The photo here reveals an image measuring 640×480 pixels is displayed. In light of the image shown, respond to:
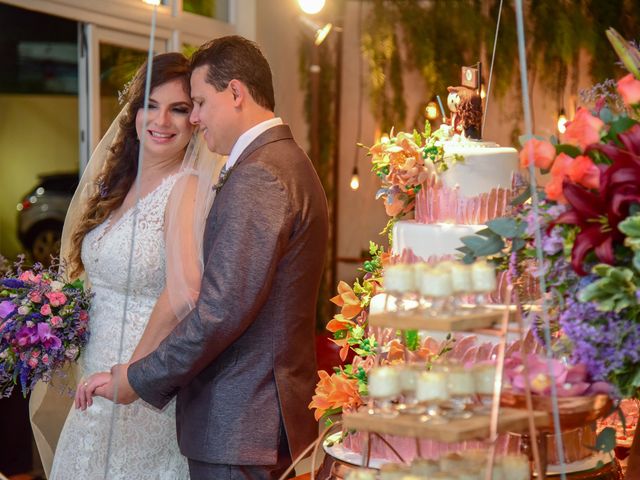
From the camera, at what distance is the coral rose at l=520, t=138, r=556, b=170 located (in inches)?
74.0

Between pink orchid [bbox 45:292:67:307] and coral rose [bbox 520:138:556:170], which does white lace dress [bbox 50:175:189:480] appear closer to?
pink orchid [bbox 45:292:67:307]

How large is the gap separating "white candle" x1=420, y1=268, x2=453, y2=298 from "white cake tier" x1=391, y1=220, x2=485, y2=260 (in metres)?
0.69

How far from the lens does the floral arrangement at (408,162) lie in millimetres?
2574

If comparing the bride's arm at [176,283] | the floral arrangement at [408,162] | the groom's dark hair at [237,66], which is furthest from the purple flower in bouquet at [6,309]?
the floral arrangement at [408,162]

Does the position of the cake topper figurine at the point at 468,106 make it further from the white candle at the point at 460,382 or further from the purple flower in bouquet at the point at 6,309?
the purple flower in bouquet at the point at 6,309

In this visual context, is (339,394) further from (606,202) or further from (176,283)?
(606,202)

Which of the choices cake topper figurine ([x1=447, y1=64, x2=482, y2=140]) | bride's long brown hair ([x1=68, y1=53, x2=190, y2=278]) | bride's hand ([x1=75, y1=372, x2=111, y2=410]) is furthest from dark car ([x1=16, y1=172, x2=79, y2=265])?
cake topper figurine ([x1=447, y1=64, x2=482, y2=140])

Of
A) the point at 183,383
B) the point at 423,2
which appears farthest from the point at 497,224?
the point at 423,2

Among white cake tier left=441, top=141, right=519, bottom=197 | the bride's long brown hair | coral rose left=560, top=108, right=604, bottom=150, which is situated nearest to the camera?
coral rose left=560, top=108, right=604, bottom=150

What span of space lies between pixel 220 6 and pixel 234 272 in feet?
15.1

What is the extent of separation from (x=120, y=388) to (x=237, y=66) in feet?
2.74

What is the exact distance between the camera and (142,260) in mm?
2766

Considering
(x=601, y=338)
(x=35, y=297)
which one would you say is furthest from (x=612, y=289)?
(x=35, y=297)

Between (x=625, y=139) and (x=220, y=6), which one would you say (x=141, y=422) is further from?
(x=220, y=6)
